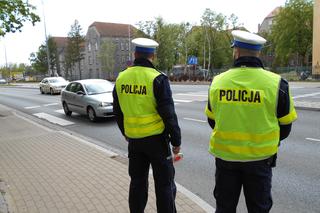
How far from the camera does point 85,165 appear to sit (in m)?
6.55

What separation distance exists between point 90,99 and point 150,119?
10.1 meters

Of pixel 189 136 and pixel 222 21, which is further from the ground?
pixel 222 21

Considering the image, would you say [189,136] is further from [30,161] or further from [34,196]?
[34,196]

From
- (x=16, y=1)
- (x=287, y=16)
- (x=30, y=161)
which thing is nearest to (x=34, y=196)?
(x=30, y=161)

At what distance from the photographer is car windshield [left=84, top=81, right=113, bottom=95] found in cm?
1388

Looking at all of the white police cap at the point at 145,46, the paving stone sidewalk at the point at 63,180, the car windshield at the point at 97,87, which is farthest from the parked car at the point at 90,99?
the white police cap at the point at 145,46

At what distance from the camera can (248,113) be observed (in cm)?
271

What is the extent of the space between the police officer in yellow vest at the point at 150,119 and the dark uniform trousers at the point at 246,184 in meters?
0.70

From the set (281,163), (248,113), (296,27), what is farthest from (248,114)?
(296,27)

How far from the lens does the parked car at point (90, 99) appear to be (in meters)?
12.8

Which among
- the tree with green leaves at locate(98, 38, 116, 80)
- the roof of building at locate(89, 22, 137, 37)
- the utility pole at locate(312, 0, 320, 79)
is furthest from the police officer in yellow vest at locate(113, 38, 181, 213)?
the roof of building at locate(89, 22, 137, 37)

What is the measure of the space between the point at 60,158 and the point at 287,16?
57045 mm

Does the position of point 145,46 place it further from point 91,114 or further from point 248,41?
point 91,114

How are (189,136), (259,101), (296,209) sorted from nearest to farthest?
(259,101), (296,209), (189,136)
